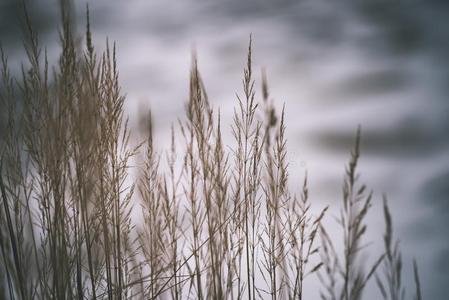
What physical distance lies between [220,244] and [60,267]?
2.59 ft

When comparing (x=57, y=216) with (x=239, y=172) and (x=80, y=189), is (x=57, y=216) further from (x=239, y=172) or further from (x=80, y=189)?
(x=239, y=172)

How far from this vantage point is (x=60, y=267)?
1704 millimetres

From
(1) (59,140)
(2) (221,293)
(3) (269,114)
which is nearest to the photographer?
(1) (59,140)

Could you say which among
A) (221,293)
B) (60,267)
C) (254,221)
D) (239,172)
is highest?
(239,172)

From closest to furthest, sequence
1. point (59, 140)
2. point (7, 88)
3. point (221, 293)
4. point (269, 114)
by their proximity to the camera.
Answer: point (59, 140) → point (7, 88) → point (221, 293) → point (269, 114)

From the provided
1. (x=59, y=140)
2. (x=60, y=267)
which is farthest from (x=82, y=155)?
(x=60, y=267)

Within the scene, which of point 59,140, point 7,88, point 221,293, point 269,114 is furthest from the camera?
point 269,114

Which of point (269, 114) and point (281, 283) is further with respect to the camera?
point (269, 114)

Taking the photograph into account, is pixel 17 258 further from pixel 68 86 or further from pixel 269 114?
pixel 269 114

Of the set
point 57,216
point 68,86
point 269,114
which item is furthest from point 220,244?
point 68,86

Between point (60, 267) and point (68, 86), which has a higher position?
point (68, 86)

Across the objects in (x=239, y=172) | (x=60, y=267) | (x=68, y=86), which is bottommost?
(x=60, y=267)

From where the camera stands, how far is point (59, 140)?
5.41ft

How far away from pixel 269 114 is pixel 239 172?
14.4 inches
